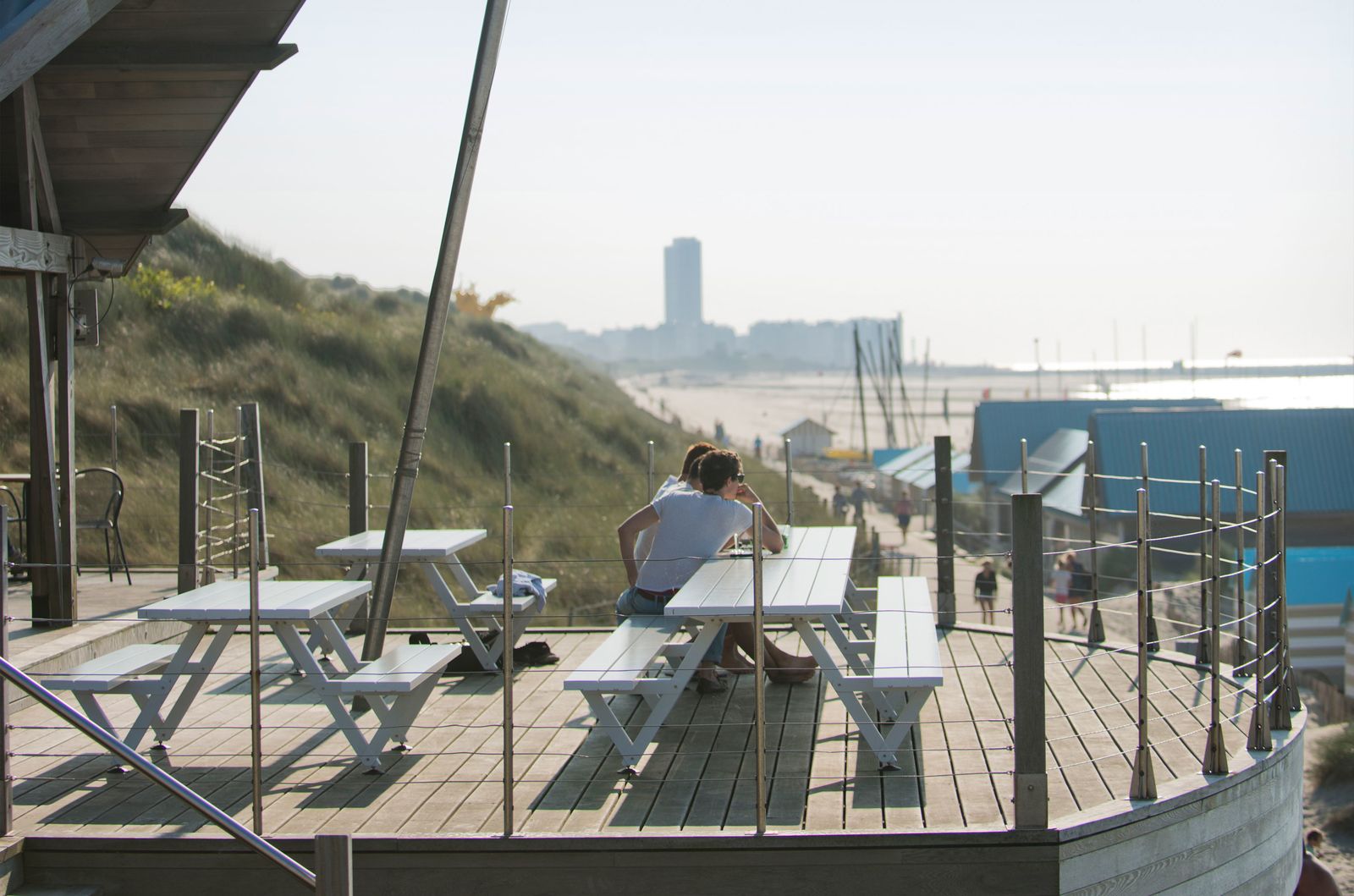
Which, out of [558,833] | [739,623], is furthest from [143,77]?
[558,833]

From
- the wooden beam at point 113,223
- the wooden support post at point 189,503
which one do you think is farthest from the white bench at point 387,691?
the wooden beam at point 113,223

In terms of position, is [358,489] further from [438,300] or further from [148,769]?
[148,769]

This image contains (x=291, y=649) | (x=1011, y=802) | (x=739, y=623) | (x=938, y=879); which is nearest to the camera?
(x=938, y=879)

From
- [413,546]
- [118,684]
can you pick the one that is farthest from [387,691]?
[413,546]

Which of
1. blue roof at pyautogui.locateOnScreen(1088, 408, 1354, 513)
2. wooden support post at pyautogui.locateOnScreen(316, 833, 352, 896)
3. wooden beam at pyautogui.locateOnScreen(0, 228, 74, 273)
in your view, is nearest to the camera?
wooden support post at pyautogui.locateOnScreen(316, 833, 352, 896)

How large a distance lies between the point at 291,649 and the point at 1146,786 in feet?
11.0

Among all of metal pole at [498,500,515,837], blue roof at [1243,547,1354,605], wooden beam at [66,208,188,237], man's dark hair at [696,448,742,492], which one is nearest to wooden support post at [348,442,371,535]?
wooden beam at [66,208,188,237]

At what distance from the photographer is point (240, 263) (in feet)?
93.1

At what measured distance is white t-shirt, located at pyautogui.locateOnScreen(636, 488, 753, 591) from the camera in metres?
6.52

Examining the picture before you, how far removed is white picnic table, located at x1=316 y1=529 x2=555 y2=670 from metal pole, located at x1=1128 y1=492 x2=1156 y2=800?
3055 mm

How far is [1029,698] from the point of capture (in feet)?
14.7

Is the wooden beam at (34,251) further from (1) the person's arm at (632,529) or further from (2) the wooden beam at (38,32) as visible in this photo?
(1) the person's arm at (632,529)

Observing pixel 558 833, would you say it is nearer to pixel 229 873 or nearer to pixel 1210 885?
pixel 229 873

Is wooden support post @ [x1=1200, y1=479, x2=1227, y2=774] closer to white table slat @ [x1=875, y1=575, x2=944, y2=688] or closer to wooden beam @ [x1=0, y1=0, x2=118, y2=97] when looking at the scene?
white table slat @ [x1=875, y1=575, x2=944, y2=688]
